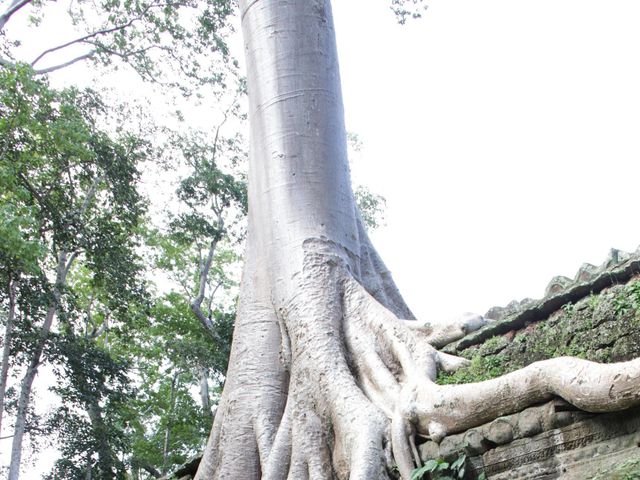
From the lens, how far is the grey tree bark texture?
3.50 m

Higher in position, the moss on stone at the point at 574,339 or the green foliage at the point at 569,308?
the green foliage at the point at 569,308

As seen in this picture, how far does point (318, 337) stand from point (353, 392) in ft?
1.53

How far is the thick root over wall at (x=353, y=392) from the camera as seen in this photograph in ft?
10.4

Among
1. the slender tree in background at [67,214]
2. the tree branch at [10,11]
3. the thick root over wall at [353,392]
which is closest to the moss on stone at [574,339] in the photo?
the thick root over wall at [353,392]

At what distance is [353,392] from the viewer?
3.96 m

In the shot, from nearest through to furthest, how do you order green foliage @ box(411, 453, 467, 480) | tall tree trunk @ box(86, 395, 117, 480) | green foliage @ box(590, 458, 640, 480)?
green foliage @ box(590, 458, 640, 480)
green foliage @ box(411, 453, 467, 480)
tall tree trunk @ box(86, 395, 117, 480)

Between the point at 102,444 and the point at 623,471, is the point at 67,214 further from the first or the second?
the point at 623,471

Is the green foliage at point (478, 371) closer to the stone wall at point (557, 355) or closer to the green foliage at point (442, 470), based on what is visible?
the stone wall at point (557, 355)

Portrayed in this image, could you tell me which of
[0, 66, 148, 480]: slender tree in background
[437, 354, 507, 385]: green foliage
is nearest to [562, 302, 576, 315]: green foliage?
→ [437, 354, 507, 385]: green foliage

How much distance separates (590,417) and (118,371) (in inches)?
398

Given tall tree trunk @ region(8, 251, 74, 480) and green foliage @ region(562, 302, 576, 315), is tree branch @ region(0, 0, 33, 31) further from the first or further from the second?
green foliage @ region(562, 302, 576, 315)

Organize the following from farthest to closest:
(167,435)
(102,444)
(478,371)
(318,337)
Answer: (167,435) < (102,444) < (318,337) < (478,371)

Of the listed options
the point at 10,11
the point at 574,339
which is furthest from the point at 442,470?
the point at 10,11

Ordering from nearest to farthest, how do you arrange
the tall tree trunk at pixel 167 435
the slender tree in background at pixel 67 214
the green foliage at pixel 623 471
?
1. the green foliage at pixel 623 471
2. the slender tree in background at pixel 67 214
3. the tall tree trunk at pixel 167 435
